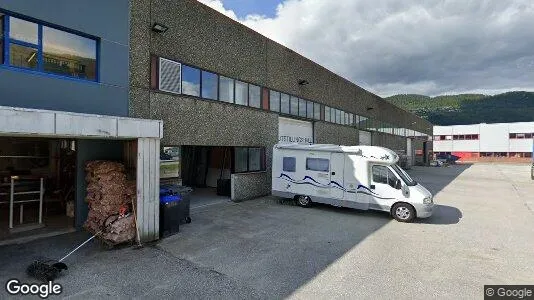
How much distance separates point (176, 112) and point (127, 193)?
4143 mm

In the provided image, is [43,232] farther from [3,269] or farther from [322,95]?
[322,95]

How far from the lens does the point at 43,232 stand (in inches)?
330

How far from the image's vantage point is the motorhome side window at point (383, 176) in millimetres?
11383

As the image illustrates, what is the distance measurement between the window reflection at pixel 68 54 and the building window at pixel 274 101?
9030mm

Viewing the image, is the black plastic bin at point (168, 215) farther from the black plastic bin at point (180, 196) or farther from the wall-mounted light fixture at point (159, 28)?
the wall-mounted light fixture at point (159, 28)

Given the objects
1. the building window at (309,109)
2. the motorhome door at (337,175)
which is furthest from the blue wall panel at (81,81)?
the building window at (309,109)

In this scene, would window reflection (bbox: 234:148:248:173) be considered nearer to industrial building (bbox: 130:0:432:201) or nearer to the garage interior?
industrial building (bbox: 130:0:432:201)

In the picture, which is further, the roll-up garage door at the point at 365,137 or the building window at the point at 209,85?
the roll-up garage door at the point at 365,137

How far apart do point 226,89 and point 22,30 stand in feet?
24.1

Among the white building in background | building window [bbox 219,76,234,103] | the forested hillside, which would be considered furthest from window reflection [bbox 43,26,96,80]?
the forested hillside

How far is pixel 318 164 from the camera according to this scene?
42.5 ft

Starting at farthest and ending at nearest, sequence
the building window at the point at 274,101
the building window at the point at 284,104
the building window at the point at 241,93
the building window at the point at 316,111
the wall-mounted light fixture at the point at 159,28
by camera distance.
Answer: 1. the building window at the point at 316,111
2. the building window at the point at 284,104
3. the building window at the point at 274,101
4. the building window at the point at 241,93
5. the wall-mounted light fixture at the point at 159,28

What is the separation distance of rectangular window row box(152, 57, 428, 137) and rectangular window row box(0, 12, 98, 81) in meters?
2.19

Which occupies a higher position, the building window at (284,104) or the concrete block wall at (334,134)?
the building window at (284,104)
